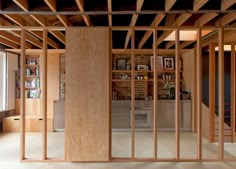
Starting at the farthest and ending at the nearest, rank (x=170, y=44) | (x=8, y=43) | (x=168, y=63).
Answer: (x=168, y=63) < (x=170, y=44) < (x=8, y=43)

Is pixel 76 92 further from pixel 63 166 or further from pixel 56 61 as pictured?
pixel 56 61

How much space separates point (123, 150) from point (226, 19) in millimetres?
3225

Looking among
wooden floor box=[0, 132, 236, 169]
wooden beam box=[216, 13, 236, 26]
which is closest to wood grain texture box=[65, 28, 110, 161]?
wooden floor box=[0, 132, 236, 169]

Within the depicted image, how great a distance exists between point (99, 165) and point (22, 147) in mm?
1424

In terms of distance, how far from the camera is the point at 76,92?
479 cm

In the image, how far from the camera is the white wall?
814 cm

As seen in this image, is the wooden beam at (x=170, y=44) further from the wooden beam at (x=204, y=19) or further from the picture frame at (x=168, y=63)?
the wooden beam at (x=204, y=19)

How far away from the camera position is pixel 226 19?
4770 millimetres

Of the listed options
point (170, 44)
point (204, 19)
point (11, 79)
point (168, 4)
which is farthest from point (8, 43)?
point (204, 19)

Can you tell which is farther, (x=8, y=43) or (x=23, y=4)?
(x=8, y=43)

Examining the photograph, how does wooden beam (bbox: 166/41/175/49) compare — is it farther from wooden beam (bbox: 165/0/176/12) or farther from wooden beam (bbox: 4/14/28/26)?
wooden beam (bbox: 4/14/28/26)

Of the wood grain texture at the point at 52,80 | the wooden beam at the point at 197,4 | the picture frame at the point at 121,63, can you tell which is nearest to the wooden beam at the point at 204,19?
the wooden beam at the point at 197,4

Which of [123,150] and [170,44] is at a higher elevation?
[170,44]

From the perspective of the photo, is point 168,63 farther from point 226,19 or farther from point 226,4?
point 226,4
